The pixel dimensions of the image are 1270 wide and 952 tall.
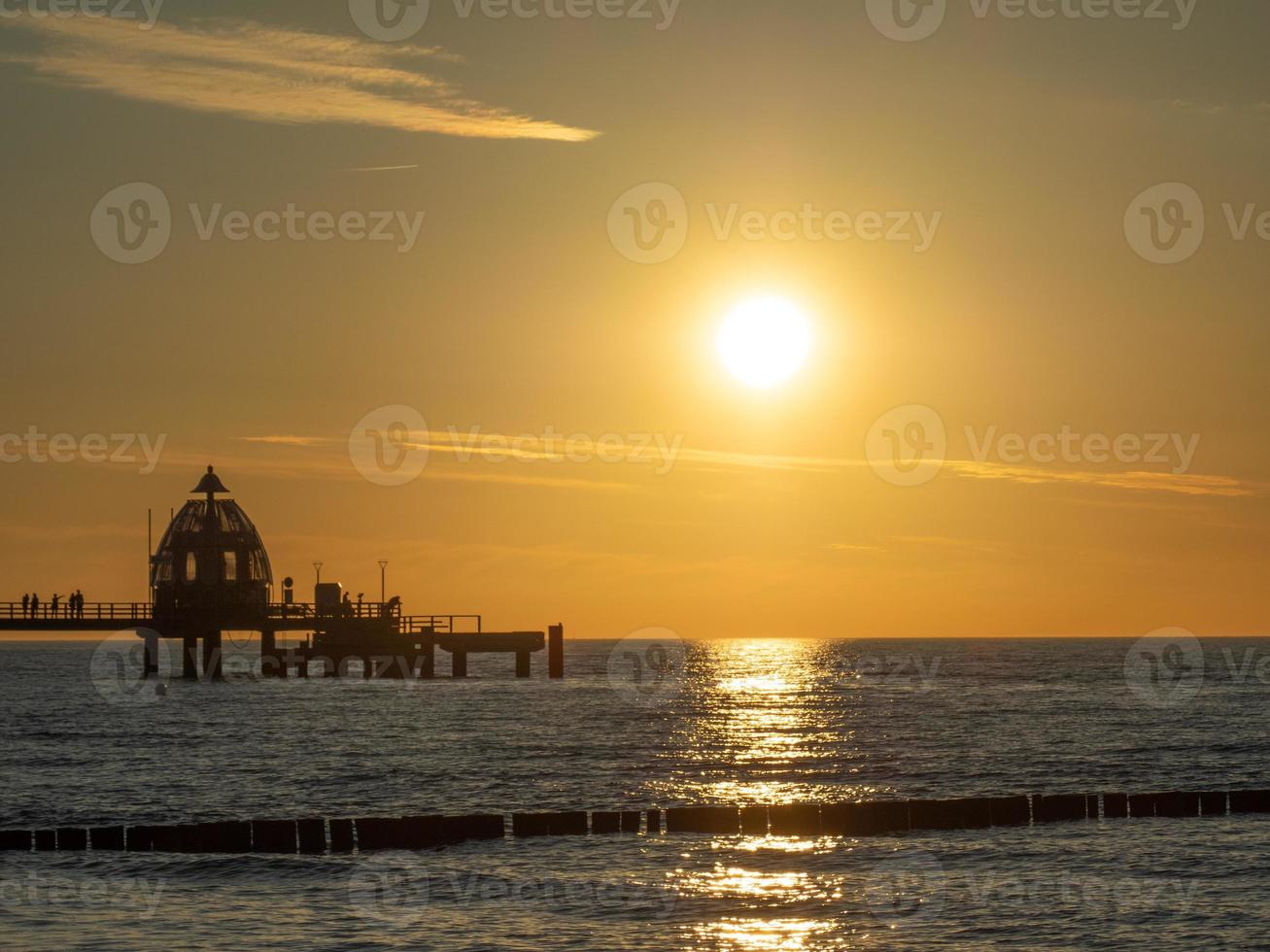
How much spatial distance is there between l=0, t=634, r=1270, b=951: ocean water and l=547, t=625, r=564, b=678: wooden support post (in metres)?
7.82

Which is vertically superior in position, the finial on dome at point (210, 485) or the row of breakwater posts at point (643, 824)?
the finial on dome at point (210, 485)

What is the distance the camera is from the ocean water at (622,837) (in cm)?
3397

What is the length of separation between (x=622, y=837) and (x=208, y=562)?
67997mm

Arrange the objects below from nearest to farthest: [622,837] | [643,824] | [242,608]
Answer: [622,837] < [643,824] < [242,608]

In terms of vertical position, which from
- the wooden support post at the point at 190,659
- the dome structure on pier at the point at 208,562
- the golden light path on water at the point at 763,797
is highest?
the dome structure on pier at the point at 208,562

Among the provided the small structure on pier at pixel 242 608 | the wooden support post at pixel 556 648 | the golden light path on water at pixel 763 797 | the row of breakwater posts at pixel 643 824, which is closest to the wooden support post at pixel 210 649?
the small structure on pier at pixel 242 608

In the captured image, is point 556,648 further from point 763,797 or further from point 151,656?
point 763,797

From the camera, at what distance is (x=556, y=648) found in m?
121

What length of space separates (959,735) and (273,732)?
112 feet

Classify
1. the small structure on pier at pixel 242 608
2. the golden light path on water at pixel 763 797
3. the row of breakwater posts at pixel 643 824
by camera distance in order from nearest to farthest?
the golden light path on water at pixel 763 797
the row of breakwater posts at pixel 643 824
the small structure on pier at pixel 242 608

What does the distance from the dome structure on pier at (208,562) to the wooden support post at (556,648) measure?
20.7 metres

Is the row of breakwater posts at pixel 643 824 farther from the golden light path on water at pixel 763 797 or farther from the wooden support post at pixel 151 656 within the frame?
the wooden support post at pixel 151 656

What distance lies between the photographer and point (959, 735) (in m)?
85.2

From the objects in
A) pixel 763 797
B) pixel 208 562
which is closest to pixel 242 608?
pixel 208 562
